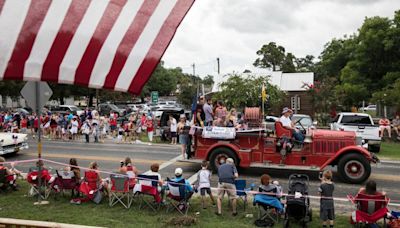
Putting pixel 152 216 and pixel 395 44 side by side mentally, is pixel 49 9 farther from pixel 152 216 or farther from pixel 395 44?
pixel 395 44

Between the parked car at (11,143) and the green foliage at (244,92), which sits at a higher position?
the green foliage at (244,92)

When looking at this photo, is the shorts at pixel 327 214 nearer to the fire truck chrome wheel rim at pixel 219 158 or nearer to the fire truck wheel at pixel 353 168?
the fire truck wheel at pixel 353 168

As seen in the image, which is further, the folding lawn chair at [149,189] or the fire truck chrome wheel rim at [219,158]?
the fire truck chrome wheel rim at [219,158]

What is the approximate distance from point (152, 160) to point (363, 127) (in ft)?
32.5

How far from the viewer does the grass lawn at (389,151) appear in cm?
1798

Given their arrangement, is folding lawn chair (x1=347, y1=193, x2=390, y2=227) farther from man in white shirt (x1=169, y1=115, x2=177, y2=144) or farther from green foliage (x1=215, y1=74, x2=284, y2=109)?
green foliage (x1=215, y1=74, x2=284, y2=109)

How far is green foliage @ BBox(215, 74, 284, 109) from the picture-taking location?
3522cm

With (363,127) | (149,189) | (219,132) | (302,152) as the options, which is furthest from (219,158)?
(363,127)

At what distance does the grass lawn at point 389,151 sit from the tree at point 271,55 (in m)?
69.5

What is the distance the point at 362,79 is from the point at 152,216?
32.0m

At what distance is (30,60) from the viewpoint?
135 inches

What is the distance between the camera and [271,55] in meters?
92.6

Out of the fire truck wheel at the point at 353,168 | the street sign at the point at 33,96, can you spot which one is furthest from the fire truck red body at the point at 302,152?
the street sign at the point at 33,96

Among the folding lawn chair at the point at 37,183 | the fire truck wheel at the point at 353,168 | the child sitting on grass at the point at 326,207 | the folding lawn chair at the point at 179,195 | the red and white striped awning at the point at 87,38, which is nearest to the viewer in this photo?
the red and white striped awning at the point at 87,38
